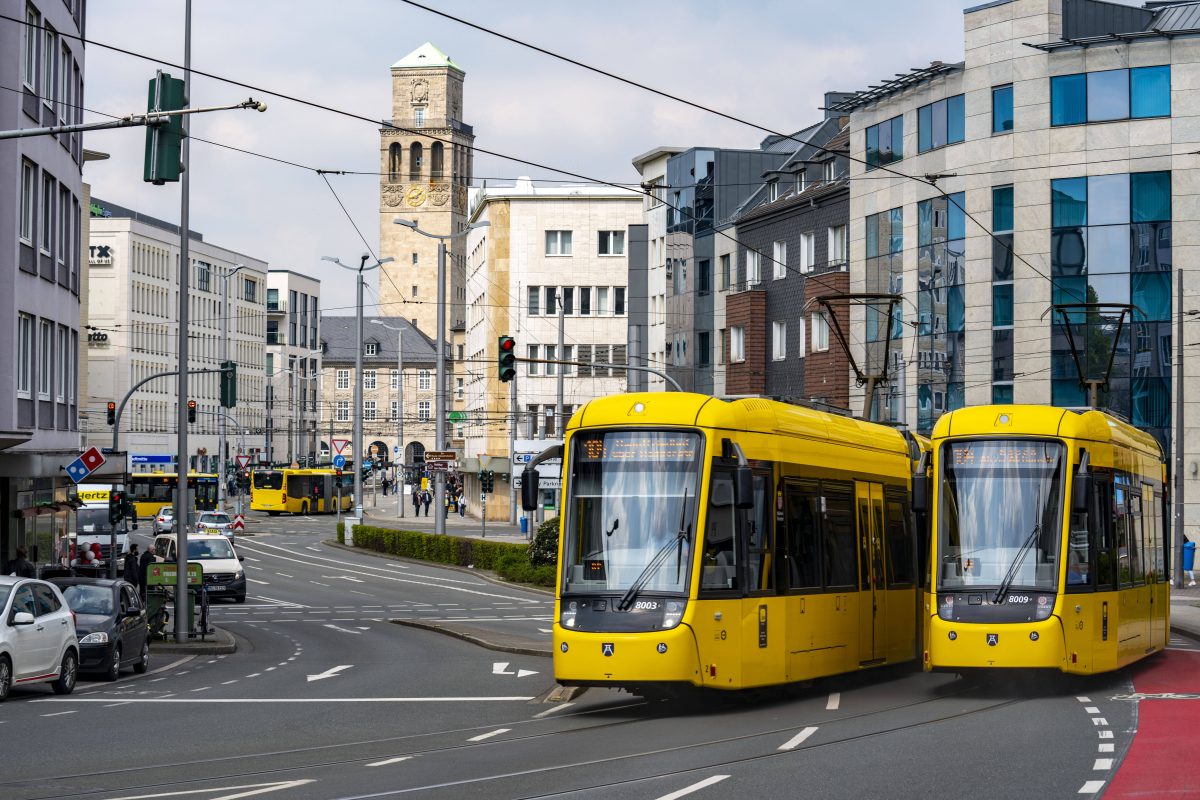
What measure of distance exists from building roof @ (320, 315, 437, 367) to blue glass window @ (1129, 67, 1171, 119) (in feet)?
427

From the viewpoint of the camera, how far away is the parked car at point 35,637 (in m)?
21.2

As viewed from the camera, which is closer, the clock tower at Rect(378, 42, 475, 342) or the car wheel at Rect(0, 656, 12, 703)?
the car wheel at Rect(0, 656, 12, 703)

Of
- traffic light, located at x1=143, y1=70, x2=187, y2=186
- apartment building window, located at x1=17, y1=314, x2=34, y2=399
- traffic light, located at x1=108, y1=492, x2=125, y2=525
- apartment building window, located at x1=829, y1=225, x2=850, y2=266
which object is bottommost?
traffic light, located at x1=108, y1=492, x2=125, y2=525

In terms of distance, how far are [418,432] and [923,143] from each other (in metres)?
122

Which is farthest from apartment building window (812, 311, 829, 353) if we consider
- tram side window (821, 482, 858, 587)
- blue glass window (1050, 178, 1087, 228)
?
tram side window (821, 482, 858, 587)

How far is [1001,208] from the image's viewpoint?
4962cm

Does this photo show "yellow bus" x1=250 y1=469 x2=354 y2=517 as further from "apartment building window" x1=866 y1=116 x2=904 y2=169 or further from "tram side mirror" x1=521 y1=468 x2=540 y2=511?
"tram side mirror" x1=521 y1=468 x2=540 y2=511

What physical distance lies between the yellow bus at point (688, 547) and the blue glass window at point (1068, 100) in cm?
3166

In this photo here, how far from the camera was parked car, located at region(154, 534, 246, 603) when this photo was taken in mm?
46812

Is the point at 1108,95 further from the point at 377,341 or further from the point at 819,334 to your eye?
the point at 377,341

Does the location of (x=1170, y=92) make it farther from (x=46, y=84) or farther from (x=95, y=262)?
(x=95, y=262)

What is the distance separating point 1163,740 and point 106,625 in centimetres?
1569

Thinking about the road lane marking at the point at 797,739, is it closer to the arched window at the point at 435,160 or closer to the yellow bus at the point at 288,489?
the yellow bus at the point at 288,489

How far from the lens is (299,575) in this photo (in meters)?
58.9
